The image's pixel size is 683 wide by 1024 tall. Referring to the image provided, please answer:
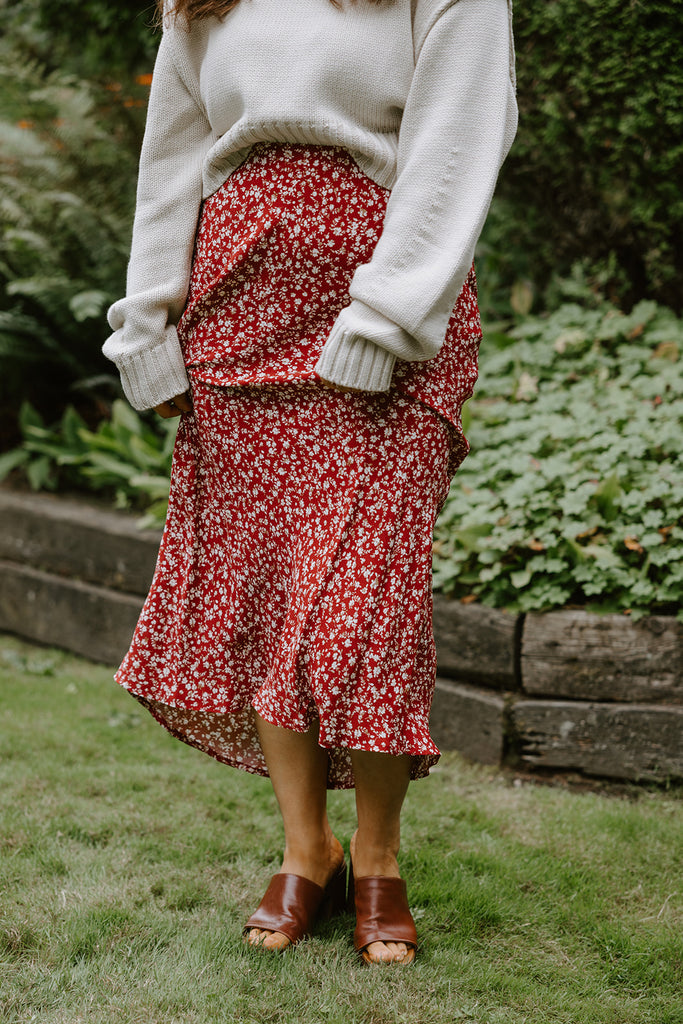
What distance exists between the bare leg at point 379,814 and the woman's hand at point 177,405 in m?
0.79

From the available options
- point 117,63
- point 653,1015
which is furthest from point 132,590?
point 117,63

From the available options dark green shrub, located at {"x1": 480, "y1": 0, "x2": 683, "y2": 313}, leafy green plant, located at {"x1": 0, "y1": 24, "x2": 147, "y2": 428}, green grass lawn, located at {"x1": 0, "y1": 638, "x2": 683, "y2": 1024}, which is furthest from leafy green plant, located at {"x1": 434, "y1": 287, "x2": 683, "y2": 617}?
leafy green plant, located at {"x1": 0, "y1": 24, "x2": 147, "y2": 428}

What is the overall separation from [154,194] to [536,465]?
1829mm

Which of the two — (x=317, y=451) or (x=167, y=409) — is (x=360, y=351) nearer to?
(x=317, y=451)

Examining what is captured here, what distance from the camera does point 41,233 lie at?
492 centimetres

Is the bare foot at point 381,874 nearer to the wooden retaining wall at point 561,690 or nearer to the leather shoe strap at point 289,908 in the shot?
the leather shoe strap at point 289,908

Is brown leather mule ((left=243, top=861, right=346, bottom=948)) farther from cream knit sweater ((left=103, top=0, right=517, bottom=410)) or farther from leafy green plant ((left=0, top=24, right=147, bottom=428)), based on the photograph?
leafy green plant ((left=0, top=24, right=147, bottom=428))

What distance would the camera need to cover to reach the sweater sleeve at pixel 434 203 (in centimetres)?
160

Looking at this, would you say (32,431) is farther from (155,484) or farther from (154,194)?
(154,194)

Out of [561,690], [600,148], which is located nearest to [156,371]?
[561,690]

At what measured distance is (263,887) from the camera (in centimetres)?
213

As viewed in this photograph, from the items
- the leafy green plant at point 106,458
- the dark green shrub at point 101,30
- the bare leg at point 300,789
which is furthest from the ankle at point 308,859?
the dark green shrub at point 101,30

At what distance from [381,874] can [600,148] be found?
333 centimetres

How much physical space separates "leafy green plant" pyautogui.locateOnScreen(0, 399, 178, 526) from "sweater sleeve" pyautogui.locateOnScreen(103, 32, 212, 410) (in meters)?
1.86
